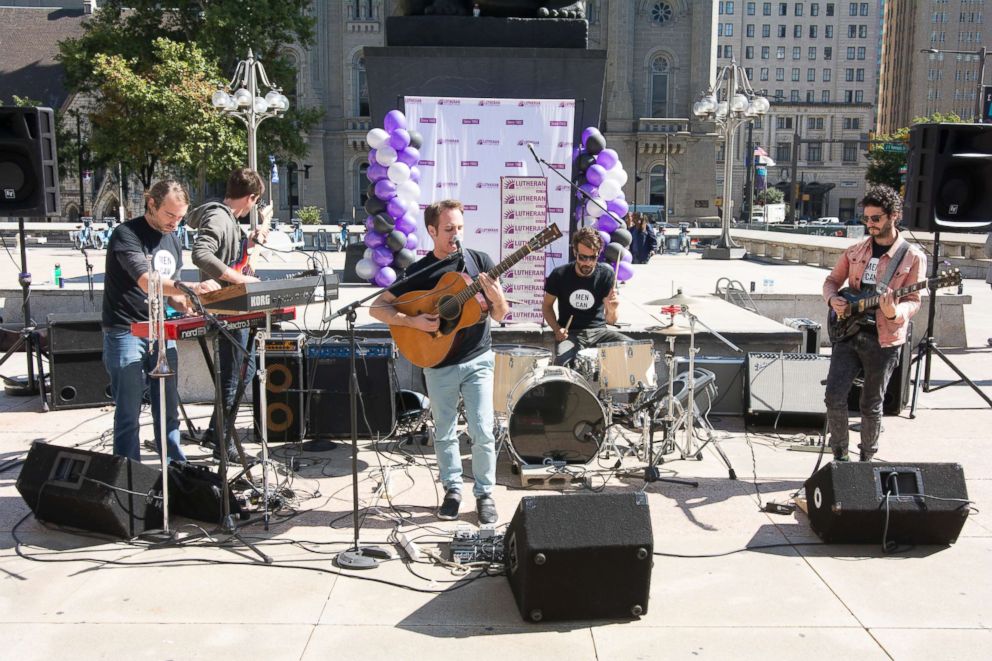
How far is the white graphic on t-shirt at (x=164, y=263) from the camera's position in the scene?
5.81m

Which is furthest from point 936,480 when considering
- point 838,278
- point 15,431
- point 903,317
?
point 15,431

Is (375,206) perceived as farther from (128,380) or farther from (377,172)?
(128,380)

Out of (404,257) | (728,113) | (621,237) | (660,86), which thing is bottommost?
(404,257)

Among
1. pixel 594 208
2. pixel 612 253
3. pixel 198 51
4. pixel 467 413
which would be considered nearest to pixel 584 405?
pixel 467 413

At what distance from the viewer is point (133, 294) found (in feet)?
18.8

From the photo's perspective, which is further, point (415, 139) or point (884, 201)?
point (415, 139)

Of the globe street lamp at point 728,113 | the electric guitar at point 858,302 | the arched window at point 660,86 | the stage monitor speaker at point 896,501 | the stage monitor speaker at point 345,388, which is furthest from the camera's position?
the arched window at point 660,86

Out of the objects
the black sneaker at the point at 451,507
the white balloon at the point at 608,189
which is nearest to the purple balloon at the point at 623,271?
the white balloon at the point at 608,189

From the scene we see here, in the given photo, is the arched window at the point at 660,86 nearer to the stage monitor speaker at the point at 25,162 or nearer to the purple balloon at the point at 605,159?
the purple balloon at the point at 605,159

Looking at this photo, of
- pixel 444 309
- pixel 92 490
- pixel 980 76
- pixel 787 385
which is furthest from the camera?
pixel 980 76

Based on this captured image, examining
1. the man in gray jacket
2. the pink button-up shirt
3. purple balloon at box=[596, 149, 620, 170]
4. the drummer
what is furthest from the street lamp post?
the man in gray jacket

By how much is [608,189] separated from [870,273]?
5.69 metres

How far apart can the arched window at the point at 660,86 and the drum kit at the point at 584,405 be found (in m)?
59.8

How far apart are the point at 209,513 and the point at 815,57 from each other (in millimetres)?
118947
